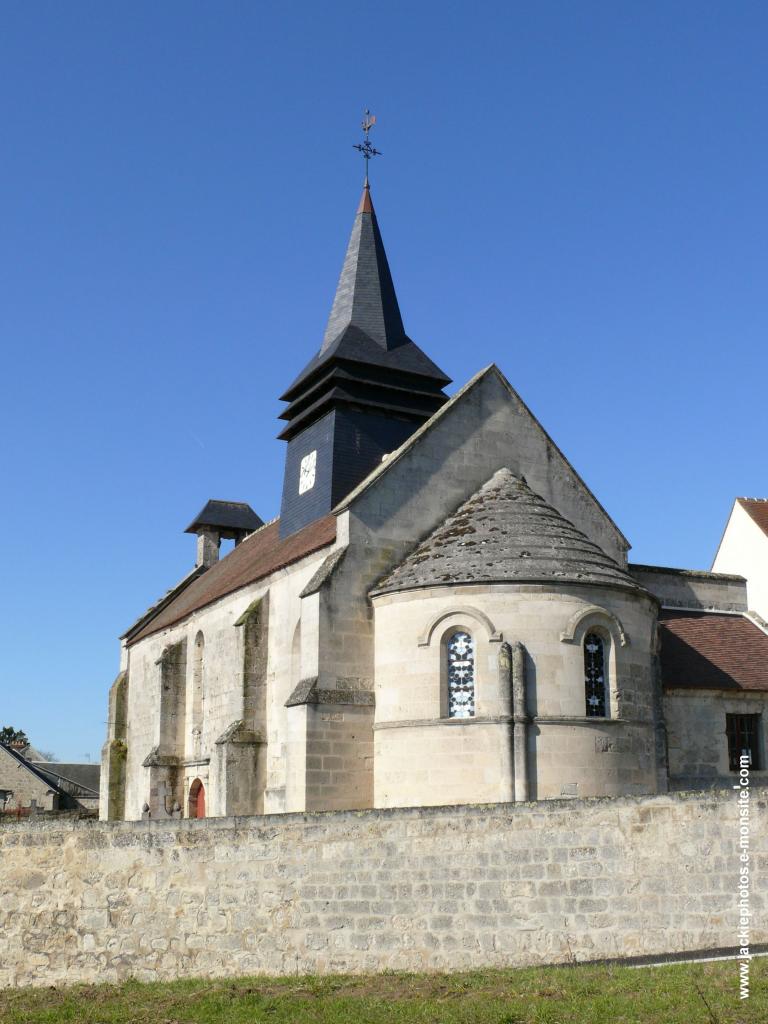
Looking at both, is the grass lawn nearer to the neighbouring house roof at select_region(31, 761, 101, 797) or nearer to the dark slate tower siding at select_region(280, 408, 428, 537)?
the dark slate tower siding at select_region(280, 408, 428, 537)

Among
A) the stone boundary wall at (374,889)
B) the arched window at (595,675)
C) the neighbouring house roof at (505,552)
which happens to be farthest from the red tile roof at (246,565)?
the stone boundary wall at (374,889)

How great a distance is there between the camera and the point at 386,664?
21.5m

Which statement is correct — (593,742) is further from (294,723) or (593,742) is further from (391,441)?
(391,441)

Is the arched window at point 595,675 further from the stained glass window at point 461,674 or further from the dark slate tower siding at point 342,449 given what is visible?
the dark slate tower siding at point 342,449

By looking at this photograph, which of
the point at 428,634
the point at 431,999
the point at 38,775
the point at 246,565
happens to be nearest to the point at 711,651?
the point at 428,634

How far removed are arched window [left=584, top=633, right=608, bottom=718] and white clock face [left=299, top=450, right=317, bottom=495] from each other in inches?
407

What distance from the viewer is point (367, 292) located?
31.1 metres

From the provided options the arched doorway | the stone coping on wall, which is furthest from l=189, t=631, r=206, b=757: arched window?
the stone coping on wall

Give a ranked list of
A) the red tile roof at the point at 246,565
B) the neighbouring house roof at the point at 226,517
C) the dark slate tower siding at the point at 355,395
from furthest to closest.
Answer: the neighbouring house roof at the point at 226,517 → the dark slate tower siding at the point at 355,395 → the red tile roof at the point at 246,565

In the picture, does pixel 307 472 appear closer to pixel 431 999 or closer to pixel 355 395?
pixel 355 395

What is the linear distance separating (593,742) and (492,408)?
8517 mm

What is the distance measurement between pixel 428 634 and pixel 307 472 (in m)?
9.50

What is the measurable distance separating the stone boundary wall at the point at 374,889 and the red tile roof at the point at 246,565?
A: 34.6 feet

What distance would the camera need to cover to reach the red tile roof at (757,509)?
112 feet
